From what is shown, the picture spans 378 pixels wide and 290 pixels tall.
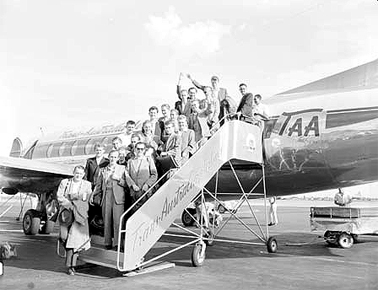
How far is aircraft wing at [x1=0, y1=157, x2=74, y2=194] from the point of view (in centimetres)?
1120

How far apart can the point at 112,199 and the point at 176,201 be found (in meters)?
1.13

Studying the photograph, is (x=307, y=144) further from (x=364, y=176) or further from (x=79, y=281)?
(x=79, y=281)

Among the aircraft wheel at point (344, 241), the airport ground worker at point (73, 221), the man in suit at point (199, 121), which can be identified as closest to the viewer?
the airport ground worker at point (73, 221)

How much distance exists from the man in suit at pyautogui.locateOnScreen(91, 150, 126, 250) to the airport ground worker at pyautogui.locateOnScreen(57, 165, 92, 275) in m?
0.36

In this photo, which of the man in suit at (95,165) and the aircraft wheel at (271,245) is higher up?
the man in suit at (95,165)

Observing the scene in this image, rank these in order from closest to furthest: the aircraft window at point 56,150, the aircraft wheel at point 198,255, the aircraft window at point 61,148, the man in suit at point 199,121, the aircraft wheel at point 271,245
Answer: the aircraft wheel at point 198,255
the aircraft wheel at point 271,245
the man in suit at point 199,121
the aircraft window at point 61,148
the aircraft window at point 56,150

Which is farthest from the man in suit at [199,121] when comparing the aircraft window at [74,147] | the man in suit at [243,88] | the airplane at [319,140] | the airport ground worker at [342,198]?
the aircraft window at [74,147]

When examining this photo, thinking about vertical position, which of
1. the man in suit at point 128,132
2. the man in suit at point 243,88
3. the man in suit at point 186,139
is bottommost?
the man in suit at point 186,139

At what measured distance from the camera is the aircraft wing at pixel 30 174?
36.7 feet

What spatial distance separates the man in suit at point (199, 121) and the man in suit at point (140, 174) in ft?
6.22

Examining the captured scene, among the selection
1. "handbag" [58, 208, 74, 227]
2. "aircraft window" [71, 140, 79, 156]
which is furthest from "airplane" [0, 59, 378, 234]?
"aircraft window" [71, 140, 79, 156]

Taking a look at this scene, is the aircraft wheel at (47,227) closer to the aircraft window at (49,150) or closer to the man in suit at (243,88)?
the aircraft window at (49,150)

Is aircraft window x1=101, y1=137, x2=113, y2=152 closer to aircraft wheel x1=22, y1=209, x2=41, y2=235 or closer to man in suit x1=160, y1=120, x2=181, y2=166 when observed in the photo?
aircraft wheel x1=22, y1=209, x2=41, y2=235

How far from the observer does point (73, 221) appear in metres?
7.36
